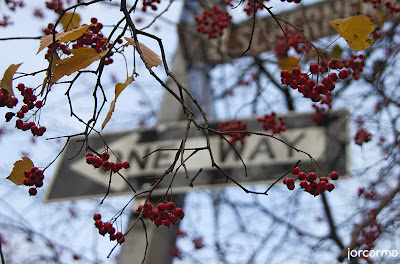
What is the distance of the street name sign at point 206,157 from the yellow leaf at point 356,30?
0.79 m

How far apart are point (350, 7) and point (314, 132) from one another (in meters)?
0.98

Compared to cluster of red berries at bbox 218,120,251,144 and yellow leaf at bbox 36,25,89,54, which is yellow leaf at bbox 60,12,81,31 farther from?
cluster of red berries at bbox 218,120,251,144

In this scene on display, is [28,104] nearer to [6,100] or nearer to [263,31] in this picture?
[6,100]

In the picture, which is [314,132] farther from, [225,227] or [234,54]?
[225,227]

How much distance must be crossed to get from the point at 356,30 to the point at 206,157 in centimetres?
99

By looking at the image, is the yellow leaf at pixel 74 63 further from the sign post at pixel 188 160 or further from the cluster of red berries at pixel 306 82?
the sign post at pixel 188 160

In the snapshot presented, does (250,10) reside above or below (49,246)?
above

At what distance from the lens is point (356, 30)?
84 centimetres

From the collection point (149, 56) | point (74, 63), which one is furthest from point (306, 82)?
point (74, 63)

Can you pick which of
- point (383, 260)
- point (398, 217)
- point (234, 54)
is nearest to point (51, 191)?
point (234, 54)

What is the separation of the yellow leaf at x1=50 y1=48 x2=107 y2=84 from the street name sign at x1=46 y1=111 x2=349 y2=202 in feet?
2.65

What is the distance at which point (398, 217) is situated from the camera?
212cm

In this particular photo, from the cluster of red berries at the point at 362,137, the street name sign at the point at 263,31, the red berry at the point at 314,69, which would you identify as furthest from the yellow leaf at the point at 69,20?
the street name sign at the point at 263,31

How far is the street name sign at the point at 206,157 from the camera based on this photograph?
1631 mm
